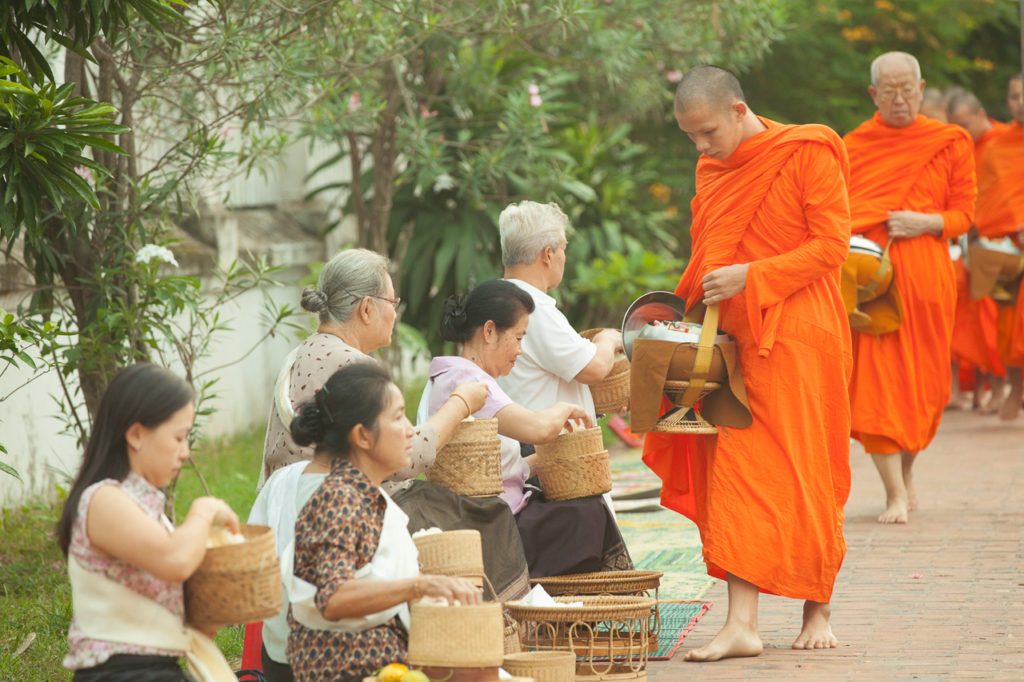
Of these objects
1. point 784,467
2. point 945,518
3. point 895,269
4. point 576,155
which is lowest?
point 945,518

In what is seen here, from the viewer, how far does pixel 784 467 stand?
491 cm

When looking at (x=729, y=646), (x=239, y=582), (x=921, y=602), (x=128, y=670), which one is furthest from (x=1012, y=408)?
(x=128, y=670)

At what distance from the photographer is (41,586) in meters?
5.69

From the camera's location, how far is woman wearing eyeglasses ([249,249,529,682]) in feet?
13.7

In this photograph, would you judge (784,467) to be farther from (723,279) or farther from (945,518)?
(945,518)

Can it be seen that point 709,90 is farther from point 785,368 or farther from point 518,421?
point 518,421

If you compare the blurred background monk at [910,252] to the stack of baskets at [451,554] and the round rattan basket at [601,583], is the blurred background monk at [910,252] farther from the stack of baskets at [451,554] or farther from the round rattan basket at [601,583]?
the stack of baskets at [451,554]

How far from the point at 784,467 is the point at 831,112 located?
11211mm

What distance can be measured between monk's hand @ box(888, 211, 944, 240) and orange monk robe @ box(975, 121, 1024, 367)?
340cm

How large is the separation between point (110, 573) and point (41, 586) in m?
2.85

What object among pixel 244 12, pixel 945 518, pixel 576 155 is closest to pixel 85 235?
pixel 244 12

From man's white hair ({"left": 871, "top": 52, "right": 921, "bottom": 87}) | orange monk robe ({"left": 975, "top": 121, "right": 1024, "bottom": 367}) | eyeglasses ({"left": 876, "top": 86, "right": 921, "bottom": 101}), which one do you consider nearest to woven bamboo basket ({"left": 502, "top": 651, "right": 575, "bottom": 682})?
man's white hair ({"left": 871, "top": 52, "right": 921, "bottom": 87})

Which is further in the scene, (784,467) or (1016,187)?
(1016,187)

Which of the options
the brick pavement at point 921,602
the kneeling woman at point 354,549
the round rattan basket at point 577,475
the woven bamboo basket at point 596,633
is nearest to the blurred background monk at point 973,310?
the brick pavement at point 921,602
